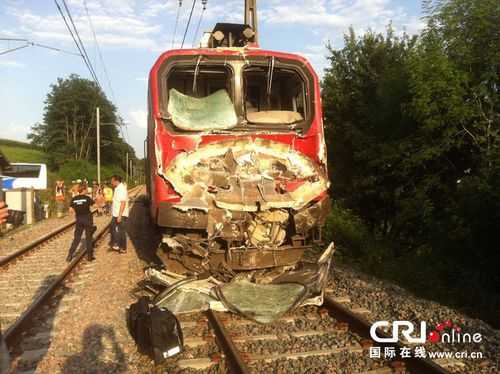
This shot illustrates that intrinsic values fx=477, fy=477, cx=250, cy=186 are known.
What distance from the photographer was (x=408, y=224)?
12680 millimetres

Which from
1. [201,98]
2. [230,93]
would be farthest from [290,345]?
[201,98]

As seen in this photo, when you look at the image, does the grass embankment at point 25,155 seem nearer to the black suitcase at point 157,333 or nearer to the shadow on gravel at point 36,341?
the shadow on gravel at point 36,341

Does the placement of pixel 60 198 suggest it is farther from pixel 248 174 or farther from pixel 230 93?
pixel 248 174

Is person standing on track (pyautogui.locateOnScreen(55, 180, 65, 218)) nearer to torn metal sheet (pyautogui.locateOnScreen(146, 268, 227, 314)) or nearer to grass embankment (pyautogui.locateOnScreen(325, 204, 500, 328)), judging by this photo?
grass embankment (pyautogui.locateOnScreen(325, 204, 500, 328))

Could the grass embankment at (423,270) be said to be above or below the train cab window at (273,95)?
below

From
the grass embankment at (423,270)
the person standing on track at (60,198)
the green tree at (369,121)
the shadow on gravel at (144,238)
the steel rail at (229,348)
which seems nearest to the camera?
the steel rail at (229,348)

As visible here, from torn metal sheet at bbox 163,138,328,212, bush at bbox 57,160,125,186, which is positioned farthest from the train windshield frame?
bush at bbox 57,160,125,186

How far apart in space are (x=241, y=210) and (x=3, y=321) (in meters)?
3.24

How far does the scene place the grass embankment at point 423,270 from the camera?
7.91m

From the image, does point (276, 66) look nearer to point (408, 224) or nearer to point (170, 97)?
point (170, 97)

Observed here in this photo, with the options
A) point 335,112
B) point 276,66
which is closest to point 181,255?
point 276,66

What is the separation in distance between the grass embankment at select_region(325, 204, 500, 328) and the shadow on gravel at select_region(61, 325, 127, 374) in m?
5.45

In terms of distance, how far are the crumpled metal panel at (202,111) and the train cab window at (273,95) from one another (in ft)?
1.00
